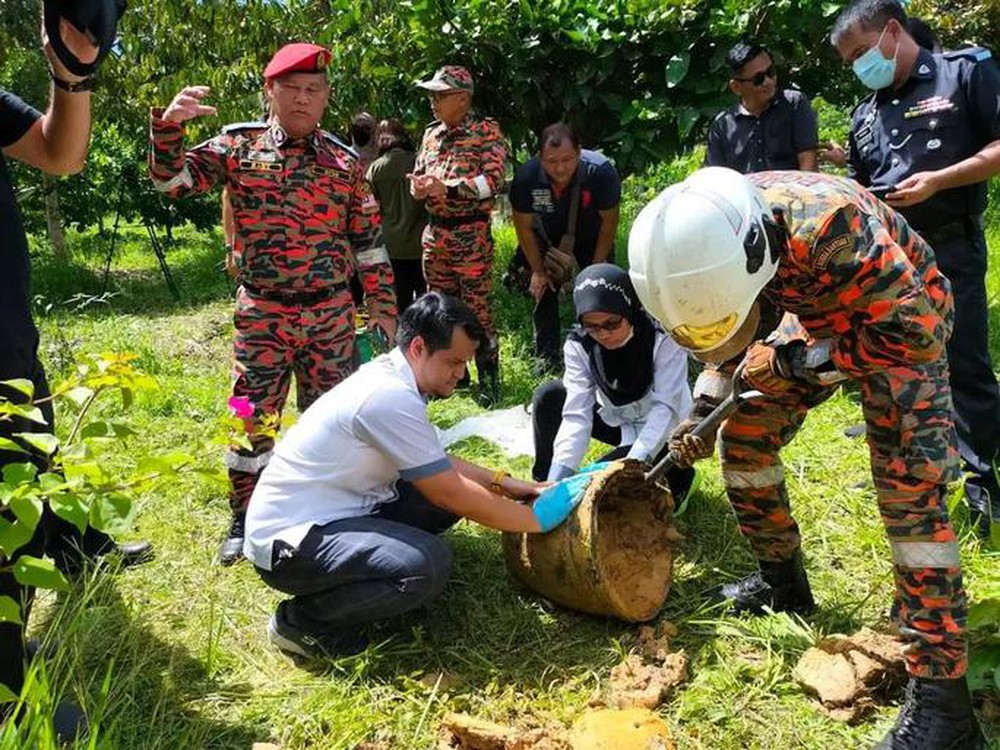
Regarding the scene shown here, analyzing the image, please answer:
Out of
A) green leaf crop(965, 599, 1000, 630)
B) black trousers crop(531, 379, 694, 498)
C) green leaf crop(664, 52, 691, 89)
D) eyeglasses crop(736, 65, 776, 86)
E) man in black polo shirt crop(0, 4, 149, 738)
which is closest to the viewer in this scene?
man in black polo shirt crop(0, 4, 149, 738)

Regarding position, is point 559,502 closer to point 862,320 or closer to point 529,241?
point 862,320

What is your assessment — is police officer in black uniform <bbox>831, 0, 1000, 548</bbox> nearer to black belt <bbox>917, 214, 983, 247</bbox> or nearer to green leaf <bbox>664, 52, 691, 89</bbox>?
black belt <bbox>917, 214, 983, 247</bbox>

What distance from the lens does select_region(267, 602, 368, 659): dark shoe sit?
275 cm

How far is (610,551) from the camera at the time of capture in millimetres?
3037

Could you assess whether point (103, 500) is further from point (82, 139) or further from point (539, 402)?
point (539, 402)

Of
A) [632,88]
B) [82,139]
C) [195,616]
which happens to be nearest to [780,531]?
[195,616]

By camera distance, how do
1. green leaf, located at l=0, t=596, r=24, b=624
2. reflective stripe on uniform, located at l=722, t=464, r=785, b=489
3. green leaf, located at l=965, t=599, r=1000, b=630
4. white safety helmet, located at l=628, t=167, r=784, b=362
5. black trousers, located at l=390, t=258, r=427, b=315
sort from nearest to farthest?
green leaf, located at l=0, t=596, r=24, b=624 → white safety helmet, located at l=628, t=167, r=784, b=362 → green leaf, located at l=965, t=599, r=1000, b=630 → reflective stripe on uniform, located at l=722, t=464, r=785, b=489 → black trousers, located at l=390, t=258, r=427, b=315

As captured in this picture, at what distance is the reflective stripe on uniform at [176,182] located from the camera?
10.3ft

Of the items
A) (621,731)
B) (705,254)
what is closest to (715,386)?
(705,254)

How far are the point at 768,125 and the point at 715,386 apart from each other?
7.71ft

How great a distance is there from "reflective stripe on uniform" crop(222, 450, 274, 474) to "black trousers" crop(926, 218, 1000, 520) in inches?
106

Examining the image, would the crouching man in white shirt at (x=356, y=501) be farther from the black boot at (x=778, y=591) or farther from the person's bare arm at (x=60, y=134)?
the person's bare arm at (x=60, y=134)

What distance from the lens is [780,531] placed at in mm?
2746

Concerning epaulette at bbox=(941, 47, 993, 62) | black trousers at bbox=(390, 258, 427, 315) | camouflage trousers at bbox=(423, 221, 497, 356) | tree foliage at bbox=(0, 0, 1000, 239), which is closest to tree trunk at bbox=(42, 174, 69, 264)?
tree foliage at bbox=(0, 0, 1000, 239)
